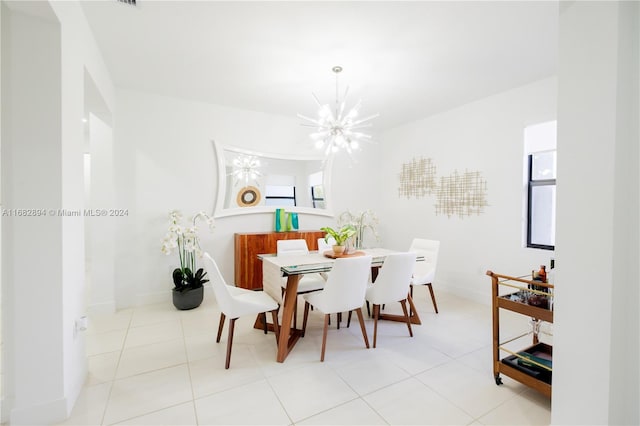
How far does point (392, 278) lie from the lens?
8.61 ft

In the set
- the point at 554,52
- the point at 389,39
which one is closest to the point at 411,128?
the point at 554,52

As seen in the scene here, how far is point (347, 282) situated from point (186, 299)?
87.1 inches

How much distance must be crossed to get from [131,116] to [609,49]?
434cm

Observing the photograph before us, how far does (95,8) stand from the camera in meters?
2.13

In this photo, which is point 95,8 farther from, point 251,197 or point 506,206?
point 506,206

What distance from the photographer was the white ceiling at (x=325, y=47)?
214cm

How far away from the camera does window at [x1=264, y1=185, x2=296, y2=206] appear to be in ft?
14.8

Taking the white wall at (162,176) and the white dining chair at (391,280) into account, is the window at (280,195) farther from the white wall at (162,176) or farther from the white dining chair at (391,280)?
the white dining chair at (391,280)

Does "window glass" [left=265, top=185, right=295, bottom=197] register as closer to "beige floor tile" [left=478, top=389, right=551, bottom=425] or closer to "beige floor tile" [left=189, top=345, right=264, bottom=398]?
"beige floor tile" [left=189, top=345, right=264, bottom=398]

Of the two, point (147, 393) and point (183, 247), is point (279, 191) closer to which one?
point (183, 247)

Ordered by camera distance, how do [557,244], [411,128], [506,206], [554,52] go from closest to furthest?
[557,244]
[554,52]
[506,206]
[411,128]

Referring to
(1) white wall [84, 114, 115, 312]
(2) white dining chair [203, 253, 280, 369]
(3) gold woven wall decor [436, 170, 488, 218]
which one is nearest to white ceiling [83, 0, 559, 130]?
(1) white wall [84, 114, 115, 312]

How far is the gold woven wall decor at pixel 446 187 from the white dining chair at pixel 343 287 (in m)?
2.38

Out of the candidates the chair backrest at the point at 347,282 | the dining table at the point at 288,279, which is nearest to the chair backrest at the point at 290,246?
the dining table at the point at 288,279
